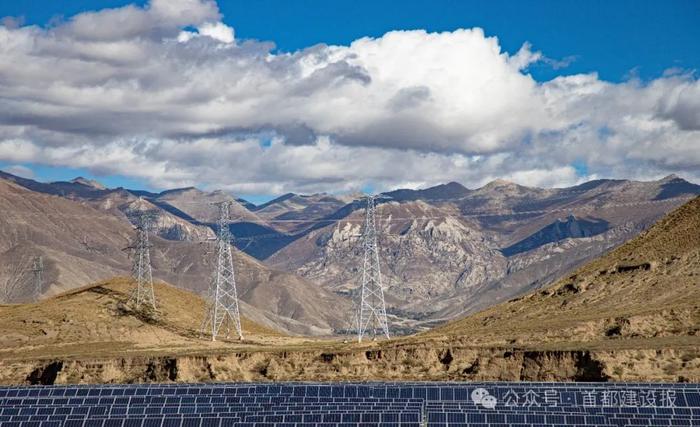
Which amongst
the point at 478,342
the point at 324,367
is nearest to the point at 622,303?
the point at 478,342

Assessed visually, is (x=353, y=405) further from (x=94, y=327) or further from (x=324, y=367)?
(x=94, y=327)

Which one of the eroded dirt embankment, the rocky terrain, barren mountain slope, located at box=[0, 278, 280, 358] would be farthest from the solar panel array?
barren mountain slope, located at box=[0, 278, 280, 358]

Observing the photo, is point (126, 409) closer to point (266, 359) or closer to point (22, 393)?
point (22, 393)

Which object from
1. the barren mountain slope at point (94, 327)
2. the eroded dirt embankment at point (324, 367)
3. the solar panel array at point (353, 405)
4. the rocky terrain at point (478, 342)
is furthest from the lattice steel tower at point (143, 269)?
the solar panel array at point (353, 405)

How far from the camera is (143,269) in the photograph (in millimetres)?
135250

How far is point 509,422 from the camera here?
5022 centimetres

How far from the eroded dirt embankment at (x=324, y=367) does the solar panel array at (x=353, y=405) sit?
18691 mm

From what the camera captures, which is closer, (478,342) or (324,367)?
(324,367)

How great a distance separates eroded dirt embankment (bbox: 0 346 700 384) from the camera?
293 feet

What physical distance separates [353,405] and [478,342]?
4932 cm

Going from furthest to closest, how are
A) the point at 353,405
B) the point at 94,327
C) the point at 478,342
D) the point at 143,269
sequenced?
the point at 143,269, the point at 94,327, the point at 478,342, the point at 353,405

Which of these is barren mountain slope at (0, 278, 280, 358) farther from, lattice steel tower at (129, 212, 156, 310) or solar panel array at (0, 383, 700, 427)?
solar panel array at (0, 383, 700, 427)

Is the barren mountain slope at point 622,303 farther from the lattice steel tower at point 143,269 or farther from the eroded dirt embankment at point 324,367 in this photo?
the lattice steel tower at point 143,269

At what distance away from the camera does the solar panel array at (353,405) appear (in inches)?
1993
